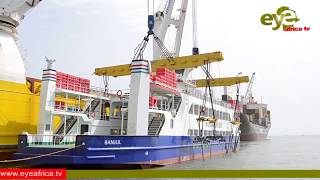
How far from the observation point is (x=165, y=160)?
25797 millimetres

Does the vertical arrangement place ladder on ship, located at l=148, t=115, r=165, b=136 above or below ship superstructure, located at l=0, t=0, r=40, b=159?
below

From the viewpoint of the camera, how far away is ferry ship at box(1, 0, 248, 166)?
21.5m

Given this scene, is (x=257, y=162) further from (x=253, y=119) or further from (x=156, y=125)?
(x=253, y=119)

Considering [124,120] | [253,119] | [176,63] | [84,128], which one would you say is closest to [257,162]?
[176,63]

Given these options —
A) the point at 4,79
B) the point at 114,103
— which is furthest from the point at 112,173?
the point at 4,79

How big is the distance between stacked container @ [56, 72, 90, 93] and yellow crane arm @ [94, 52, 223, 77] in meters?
7.16

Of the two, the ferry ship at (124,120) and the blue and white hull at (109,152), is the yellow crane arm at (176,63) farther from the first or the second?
the blue and white hull at (109,152)

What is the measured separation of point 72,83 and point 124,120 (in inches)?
202

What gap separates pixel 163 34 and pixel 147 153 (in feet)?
57.9

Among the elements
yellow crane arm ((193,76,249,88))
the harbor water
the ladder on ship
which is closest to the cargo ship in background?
the harbor water

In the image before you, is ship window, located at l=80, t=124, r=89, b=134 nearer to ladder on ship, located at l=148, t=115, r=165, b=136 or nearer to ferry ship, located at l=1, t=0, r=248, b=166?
ferry ship, located at l=1, t=0, r=248, b=166

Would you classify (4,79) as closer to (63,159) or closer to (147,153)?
(63,159)

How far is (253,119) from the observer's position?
9525 centimetres

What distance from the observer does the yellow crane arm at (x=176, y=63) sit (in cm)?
2948
